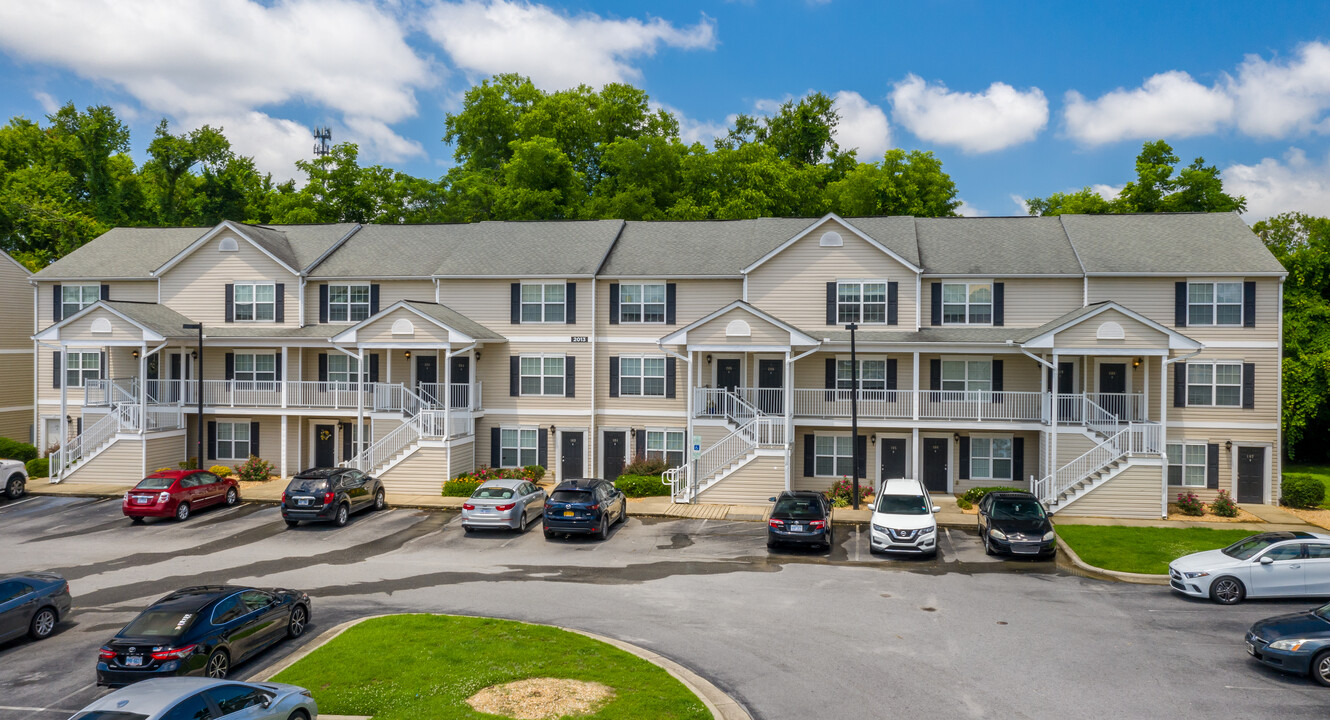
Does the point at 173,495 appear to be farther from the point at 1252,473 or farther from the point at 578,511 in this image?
the point at 1252,473

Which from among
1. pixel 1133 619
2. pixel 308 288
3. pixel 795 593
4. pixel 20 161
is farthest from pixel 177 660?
pixel 20 161

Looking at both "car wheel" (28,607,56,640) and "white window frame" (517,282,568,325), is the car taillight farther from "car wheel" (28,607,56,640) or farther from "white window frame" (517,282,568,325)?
"white window frame" (517,282,568,325)

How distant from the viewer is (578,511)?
23.5 metres

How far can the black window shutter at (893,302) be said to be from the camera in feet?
104

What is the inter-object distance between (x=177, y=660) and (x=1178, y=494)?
2985 cm

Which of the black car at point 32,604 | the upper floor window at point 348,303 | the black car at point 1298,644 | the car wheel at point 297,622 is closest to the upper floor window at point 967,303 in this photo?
the black car at point 1298,644

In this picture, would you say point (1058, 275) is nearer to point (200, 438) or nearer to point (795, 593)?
point (795, 593)

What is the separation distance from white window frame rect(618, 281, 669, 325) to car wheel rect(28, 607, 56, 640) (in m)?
20.9

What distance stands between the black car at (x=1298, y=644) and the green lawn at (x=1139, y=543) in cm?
628

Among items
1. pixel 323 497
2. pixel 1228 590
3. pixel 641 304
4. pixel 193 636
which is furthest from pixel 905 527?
pixel 323 497

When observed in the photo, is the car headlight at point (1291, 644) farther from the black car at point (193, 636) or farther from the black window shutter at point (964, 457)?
A: the black window shutter at point (964, 457)

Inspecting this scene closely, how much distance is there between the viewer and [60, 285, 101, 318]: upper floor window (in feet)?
120

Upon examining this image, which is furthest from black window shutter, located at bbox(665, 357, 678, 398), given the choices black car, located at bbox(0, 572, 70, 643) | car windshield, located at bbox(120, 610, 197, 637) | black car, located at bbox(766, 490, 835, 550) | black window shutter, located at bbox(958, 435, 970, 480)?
car windshield, located at bbox(120, 610, 197, 637)

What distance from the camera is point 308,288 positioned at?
116 ft
